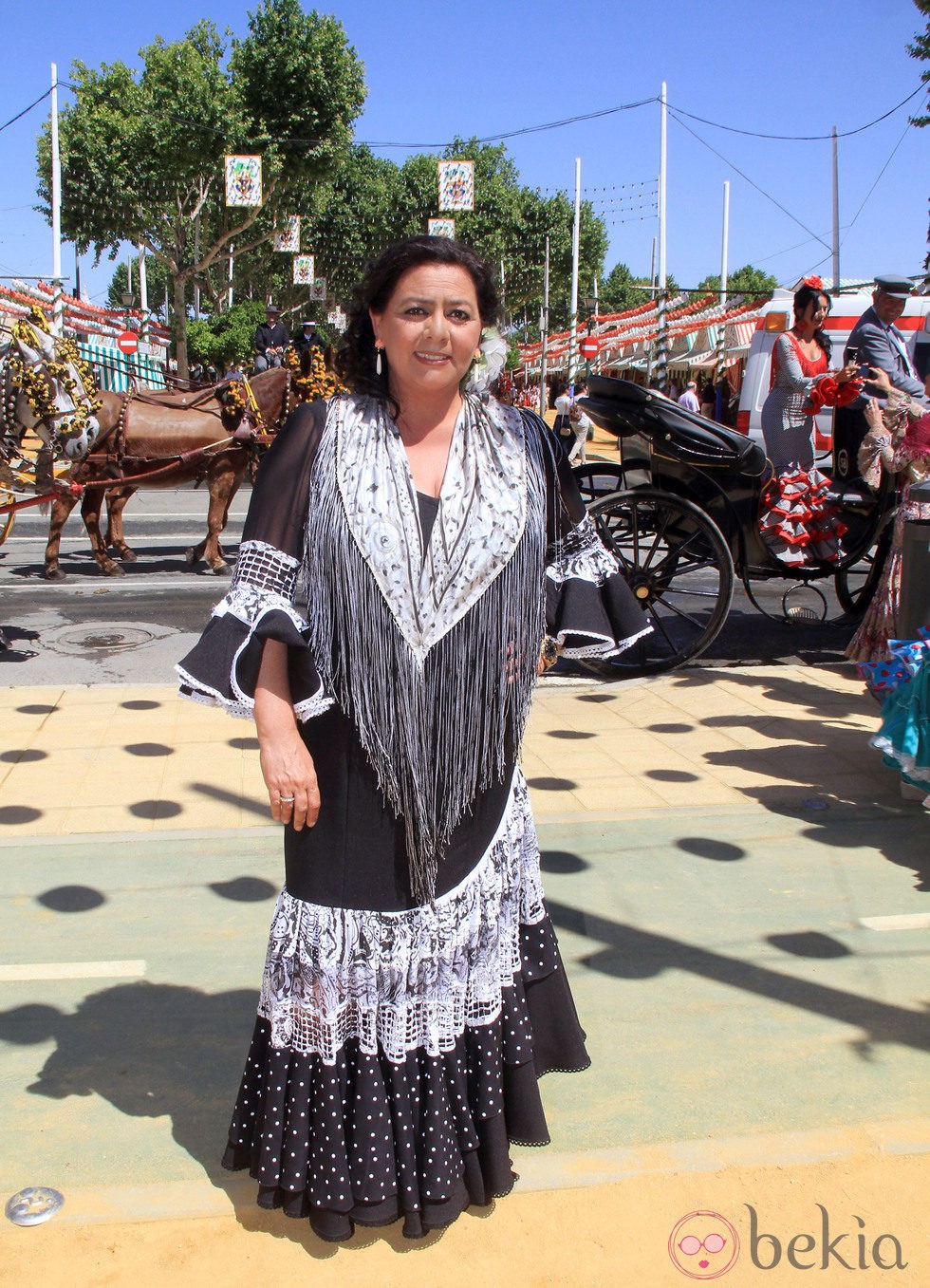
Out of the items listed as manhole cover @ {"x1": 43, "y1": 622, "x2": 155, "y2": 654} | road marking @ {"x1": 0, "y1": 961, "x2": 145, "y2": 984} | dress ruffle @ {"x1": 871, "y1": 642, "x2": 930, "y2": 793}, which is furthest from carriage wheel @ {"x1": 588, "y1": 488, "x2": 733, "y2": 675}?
road marking @ {"x1": 0, "y1": 961, "x2": 145, "y2": 984}

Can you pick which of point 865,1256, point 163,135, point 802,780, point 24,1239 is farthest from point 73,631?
point 163,135

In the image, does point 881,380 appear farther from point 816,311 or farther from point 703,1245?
point 703,1245

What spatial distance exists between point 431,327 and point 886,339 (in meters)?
5.43

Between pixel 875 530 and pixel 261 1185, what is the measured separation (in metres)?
6.00

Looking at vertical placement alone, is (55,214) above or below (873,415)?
above

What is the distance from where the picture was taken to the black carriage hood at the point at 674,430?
6609mm

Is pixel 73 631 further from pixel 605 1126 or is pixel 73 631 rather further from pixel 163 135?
pixel 163 135

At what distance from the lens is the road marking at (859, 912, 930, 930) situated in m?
3.80

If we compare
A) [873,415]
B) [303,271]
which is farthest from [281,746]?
[303,271]

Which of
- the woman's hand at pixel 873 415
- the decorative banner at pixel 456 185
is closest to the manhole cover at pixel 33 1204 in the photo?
the woman's hand at pixel 873 415

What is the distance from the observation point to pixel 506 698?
8.02ft

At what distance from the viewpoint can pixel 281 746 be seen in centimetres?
225

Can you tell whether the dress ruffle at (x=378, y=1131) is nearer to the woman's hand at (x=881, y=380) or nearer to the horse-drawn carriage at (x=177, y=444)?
the woman's hand at (x=881, y=380)

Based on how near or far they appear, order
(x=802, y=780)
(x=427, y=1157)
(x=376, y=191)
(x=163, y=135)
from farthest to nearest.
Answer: (x=376, y=191)
(x=163, y=135)
(x=802, y=780)
(x=427, y=1157)
